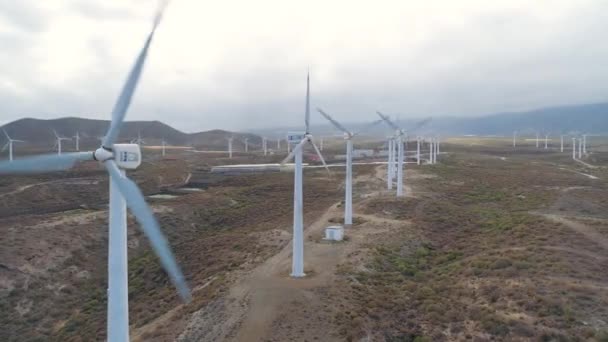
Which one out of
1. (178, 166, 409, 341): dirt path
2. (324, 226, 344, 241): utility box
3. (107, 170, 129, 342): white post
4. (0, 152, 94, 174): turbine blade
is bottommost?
(178, 166, 409, 341): dirt path

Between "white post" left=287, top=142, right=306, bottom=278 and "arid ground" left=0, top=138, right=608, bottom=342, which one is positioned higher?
"white post" left=287, top=142, right=306, bottom=278

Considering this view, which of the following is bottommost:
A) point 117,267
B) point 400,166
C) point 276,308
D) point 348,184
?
point 276,308

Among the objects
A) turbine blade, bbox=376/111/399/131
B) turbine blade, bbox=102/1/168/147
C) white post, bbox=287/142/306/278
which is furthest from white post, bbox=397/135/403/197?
turbine blade, bbox=102/1/168/147

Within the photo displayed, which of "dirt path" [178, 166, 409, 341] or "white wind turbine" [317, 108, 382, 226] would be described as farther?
"white wind turbine" [317, 108, 382, 226]

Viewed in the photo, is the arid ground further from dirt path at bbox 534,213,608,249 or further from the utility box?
the utility box

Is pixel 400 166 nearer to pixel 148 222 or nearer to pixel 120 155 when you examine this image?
pixel 120 155

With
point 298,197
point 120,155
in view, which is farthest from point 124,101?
point 298,197
